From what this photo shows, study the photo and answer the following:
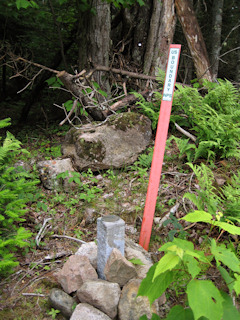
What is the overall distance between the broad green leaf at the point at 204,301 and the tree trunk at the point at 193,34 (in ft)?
19.4

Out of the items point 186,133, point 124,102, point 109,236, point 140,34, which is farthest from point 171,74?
point 140,34

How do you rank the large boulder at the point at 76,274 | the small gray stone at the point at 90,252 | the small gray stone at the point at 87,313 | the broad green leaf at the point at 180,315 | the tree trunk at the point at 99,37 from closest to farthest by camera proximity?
the broad green leaf at the point at 180,315
the small gray stone at the point at 87,313
the large boulder at the point at 76,274
the small gray stone at the point at 90,252
the tree trunk at the point at 99,37

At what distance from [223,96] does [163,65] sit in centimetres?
223

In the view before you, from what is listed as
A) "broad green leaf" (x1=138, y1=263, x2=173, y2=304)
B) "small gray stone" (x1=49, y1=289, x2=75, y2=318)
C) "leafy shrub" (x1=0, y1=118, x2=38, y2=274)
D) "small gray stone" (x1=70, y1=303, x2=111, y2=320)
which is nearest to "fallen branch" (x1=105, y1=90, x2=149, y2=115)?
"leafy shrub" (x1=0, y1=118, x2=38, y2=274)

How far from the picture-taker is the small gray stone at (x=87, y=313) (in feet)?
6.68

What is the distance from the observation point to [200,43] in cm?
641

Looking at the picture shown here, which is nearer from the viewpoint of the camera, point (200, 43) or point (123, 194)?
point (123, 194)

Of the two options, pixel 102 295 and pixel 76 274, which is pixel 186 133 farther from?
pixel 102 295

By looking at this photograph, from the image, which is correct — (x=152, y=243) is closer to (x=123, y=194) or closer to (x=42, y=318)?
(x=123, y=194)

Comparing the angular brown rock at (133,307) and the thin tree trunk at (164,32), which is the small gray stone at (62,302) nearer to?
the angular brown rock at (133,307)

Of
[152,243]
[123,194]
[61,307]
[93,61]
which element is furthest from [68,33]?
[61,307]

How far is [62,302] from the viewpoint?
226 centimetres

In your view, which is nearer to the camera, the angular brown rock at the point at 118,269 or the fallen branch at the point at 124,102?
the angular brown rock at the point at 118,269

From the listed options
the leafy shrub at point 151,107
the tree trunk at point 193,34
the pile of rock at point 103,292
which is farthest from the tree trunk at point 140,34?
the pile of rock at point 103,292
